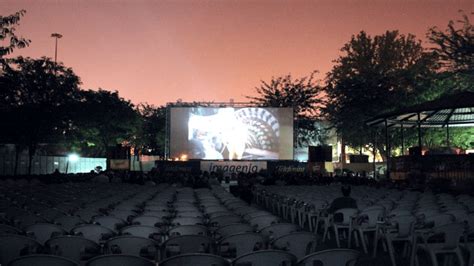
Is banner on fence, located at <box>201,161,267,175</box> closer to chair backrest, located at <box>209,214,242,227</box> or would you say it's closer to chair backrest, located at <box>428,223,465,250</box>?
chair backrest, located at <box>209,214,242,227</box>

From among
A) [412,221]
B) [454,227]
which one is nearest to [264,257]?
[454,227]

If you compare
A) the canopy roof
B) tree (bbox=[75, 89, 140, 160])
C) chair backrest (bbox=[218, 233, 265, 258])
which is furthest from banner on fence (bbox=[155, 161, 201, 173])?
chair backrest (bbox=[218, 233, 265, 258])

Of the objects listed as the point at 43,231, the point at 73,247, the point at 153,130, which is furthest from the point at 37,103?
the point at 153,130

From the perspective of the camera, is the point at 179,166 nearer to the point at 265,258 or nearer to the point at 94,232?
the point at 94,232

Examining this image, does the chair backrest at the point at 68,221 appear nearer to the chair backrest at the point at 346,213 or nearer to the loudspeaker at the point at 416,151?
the chair backrest at the point at 346,213

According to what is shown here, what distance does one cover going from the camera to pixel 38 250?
5156 millimetres

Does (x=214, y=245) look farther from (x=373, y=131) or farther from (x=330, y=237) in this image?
(x=373, y=131)

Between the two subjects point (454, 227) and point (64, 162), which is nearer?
point (454, 227)

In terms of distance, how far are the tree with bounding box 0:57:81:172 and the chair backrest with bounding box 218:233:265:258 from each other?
876 inches

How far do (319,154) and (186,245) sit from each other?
25.2 meters

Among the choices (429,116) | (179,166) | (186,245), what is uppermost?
(429,116)

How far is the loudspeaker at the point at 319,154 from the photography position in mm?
30094

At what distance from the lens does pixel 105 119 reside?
39906mm

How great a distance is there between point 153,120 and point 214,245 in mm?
64354
